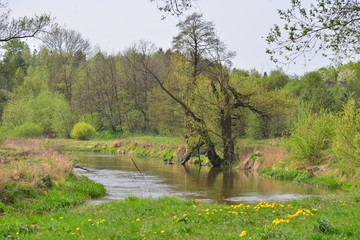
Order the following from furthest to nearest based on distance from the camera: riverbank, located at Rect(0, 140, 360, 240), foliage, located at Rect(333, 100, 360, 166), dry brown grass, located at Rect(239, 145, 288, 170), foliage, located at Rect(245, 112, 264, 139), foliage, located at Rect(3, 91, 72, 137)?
1. foliage, located at Rect(3, 91, 72, 137)
2. foliage, located at Rect(245, 112, 264, 139)
3. dry brown grass, located at Rect(239, 145, 288, 170)
4. foliage, located at Rect(333, 100, 360, 166)
5. riverbank, located at Rect(0, 140, 360, 240)

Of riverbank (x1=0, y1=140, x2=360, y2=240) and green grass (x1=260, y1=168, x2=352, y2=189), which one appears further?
green grass (x1=260, y1=168, x2=352, y2=189)

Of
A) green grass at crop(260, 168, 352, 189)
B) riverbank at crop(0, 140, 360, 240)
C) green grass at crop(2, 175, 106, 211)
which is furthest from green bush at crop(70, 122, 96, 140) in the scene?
riverbank at crop(0, 140, 360, 240)

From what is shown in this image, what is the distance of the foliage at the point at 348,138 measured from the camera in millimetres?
24000

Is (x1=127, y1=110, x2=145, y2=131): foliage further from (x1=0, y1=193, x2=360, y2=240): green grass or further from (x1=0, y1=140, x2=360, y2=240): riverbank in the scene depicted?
(x1=0, y1=193, x2=360, y2=240): green grass

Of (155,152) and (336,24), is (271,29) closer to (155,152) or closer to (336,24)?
(336,24)

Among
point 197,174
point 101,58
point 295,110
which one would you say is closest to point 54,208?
point 197,174

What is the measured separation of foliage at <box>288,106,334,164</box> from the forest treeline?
7cm

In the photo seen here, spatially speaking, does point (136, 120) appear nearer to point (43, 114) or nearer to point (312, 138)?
point (43, 114)

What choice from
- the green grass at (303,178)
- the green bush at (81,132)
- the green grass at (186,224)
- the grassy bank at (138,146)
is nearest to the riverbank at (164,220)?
the green grass at (186,224)

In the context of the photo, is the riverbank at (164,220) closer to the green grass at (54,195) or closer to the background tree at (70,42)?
the green grass at (54,195)

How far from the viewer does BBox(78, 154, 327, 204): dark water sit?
22.3 meters

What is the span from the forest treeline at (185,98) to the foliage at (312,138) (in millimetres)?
74

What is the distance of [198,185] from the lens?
26.7m

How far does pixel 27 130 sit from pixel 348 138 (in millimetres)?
51375
